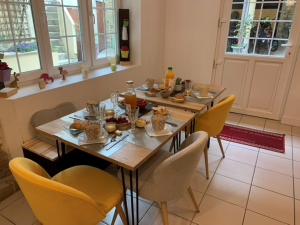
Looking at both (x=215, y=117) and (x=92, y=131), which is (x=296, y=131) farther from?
(x=92, y=131)

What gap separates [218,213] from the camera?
1771mm

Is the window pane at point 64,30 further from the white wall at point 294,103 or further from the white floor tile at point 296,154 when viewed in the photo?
the white wall at point 294,103

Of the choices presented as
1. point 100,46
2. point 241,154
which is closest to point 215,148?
point 241,154

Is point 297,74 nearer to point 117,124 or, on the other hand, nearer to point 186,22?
point 186,22

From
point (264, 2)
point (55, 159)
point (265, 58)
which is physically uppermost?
point (264, 2)

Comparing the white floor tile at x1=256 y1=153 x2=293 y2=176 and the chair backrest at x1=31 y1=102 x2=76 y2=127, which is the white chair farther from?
the white floor tile at x1=256 y1=153 x2=293 y2=176

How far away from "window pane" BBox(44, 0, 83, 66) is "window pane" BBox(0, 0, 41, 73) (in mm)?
191

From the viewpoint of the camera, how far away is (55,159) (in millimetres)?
1748

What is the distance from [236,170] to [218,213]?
24.9 inches

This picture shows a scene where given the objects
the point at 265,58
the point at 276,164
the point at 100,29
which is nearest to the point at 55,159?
the point at 100,29

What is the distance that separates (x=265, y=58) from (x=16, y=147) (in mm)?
3160

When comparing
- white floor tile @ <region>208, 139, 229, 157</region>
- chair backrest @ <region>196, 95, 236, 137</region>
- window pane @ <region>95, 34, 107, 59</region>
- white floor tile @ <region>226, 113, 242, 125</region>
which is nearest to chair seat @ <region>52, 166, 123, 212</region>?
chair backrest @ <region>196, 95, 236, 137</region>

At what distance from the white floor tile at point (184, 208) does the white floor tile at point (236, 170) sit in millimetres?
457

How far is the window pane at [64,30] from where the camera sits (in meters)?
2.24
